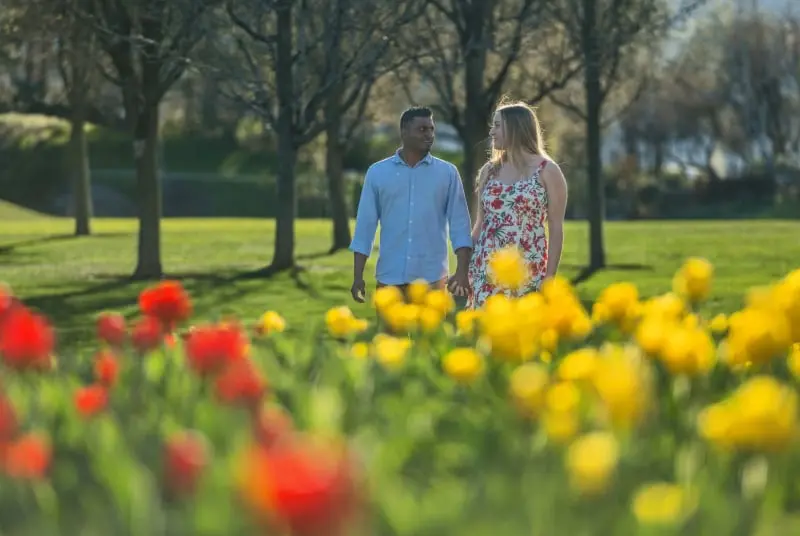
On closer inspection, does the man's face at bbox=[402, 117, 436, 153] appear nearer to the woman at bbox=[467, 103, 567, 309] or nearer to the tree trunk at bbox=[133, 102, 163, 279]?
the woman at bbox=[467, 103, 567, 309]

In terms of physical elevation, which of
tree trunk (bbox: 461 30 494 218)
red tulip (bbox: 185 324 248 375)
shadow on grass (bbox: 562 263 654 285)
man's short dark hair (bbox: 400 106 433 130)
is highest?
tree trunk (bbox: 461 30 494 218)

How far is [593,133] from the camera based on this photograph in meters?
25.6

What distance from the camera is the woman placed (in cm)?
763

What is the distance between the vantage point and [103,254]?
29.6 meters

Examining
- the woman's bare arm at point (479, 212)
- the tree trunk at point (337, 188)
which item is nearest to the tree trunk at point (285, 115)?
the tree trunk at point (337, 188)

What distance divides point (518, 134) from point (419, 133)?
55 cm

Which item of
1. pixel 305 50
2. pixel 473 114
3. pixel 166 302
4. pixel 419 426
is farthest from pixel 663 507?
pixel 473 114

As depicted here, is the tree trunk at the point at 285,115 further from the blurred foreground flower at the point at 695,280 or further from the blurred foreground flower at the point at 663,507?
the blurred foreground flower at the point at 663,507

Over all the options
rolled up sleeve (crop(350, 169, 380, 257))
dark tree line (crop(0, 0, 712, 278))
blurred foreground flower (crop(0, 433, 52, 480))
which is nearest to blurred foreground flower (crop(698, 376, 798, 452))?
blurred foreground flower (crop(0, 433, 52, 480))

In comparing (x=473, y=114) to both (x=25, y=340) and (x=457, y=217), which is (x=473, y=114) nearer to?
(x=457, y=217)

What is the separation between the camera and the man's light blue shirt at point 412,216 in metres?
8.03

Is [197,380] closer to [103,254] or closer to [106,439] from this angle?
[106,439]

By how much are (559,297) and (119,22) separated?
1762cm

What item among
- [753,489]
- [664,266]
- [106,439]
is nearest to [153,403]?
[106,439]
